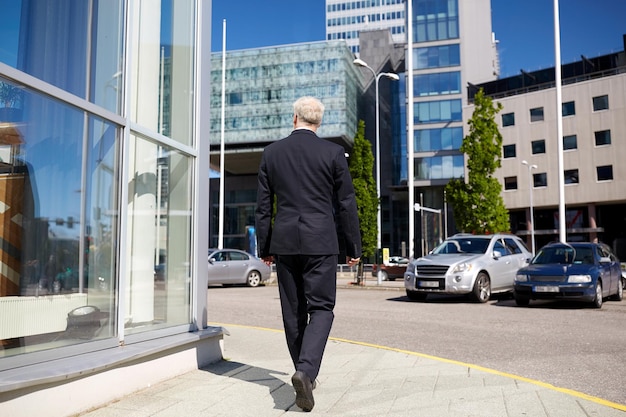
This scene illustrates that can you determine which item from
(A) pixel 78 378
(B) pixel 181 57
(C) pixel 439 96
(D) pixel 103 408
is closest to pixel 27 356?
(A) pixel 78 378

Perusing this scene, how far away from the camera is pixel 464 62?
57875 millimetres

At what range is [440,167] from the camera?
189 ft

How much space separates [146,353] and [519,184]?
53.1 metres

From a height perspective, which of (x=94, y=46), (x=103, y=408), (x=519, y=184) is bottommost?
(x=103, y=408)

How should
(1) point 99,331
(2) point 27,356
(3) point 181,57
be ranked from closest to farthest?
(2) point 27,356, (1) point 99,331, (3) point 181,57

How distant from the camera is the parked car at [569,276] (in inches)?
492

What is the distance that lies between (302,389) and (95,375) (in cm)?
129

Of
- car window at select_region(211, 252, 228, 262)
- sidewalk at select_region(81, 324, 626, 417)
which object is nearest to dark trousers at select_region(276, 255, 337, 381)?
sidewalk at select_region(81, 324, 626, 417)

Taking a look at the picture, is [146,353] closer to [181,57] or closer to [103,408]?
[103,408]

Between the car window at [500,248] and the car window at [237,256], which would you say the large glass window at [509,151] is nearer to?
the car window at [237,256]

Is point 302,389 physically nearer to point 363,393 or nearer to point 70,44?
point 363,393

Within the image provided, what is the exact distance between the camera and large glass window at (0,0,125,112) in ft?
11.7

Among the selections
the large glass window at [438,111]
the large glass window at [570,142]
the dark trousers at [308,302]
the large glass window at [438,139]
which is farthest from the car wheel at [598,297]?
the large glass window at [438,111]

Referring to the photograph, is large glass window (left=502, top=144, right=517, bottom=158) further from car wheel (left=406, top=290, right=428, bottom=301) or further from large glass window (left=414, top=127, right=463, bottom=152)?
car wheel (left=406, top=290, right=428, bottom=301)
